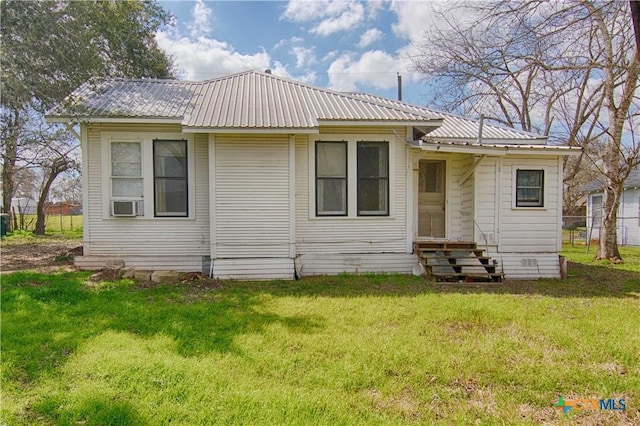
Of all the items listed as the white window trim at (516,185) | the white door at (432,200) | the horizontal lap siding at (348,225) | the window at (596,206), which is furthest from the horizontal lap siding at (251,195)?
the window at (596,206)

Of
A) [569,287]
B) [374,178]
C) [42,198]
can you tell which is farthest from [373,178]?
[42,198]

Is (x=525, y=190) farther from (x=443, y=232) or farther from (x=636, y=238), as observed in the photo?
(x=636, y=238)

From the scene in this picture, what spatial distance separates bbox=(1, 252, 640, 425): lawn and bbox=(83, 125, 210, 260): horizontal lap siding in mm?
1543

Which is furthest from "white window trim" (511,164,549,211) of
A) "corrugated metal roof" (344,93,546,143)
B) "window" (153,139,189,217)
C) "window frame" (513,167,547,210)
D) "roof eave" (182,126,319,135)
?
"window" (153,139,189,217)

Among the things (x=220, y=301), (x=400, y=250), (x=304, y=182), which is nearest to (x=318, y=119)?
(x=304, y=182)

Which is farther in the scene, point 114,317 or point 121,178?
point 121,178

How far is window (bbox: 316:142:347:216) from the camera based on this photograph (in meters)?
7.58

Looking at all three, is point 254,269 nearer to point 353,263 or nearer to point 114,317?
point 353,263

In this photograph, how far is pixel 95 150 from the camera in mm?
7344

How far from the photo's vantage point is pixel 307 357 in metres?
3.54

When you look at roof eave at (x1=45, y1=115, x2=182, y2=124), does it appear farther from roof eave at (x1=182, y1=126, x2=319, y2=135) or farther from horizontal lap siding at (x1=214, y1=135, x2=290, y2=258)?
horizontal lap siding at (x1=214, y1=135, x2=290, y2=258)

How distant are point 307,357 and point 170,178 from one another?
5541mm

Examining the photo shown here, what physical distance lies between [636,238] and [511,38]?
1642 centimetres

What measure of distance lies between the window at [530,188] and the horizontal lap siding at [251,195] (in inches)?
219
